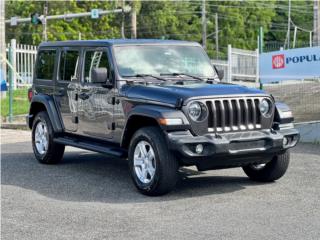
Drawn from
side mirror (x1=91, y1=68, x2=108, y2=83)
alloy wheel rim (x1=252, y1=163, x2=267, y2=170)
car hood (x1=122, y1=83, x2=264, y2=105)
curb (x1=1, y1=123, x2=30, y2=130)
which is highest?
side mirror (x1=91, y1=68, x2=108, y2=83)

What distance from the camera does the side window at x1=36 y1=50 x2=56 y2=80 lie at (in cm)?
1018

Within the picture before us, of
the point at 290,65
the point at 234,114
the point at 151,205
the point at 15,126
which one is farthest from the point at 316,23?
the point at 151,205

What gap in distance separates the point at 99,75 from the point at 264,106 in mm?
2155

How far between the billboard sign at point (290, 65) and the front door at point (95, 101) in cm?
512

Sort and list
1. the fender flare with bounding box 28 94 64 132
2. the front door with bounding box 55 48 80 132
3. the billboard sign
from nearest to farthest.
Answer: the front door with bounding box 55 48 80 132
the fender flare with bounding box 28 94 64 132
the billboard sign

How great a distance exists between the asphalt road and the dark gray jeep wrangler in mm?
359

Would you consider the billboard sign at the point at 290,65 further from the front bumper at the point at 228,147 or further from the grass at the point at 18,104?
the grass at the point at 18,104

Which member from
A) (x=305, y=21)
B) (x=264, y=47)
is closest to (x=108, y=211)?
(x=264, y=47)

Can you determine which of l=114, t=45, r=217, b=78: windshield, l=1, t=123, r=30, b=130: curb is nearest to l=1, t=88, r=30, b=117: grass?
l=1, t=123, r=30, b=130: curb

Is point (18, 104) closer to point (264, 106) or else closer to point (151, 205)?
point (264, 106)

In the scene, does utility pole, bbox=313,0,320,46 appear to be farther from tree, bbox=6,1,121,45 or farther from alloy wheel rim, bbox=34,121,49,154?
tree, bbox=6,1,121,45

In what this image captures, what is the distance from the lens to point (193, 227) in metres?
6.11

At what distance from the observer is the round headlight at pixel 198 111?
7.28 metres

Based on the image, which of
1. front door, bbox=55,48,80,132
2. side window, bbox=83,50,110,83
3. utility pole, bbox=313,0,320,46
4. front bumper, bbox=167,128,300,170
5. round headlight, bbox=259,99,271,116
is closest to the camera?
front bumper, bbox=167,128,300,170
